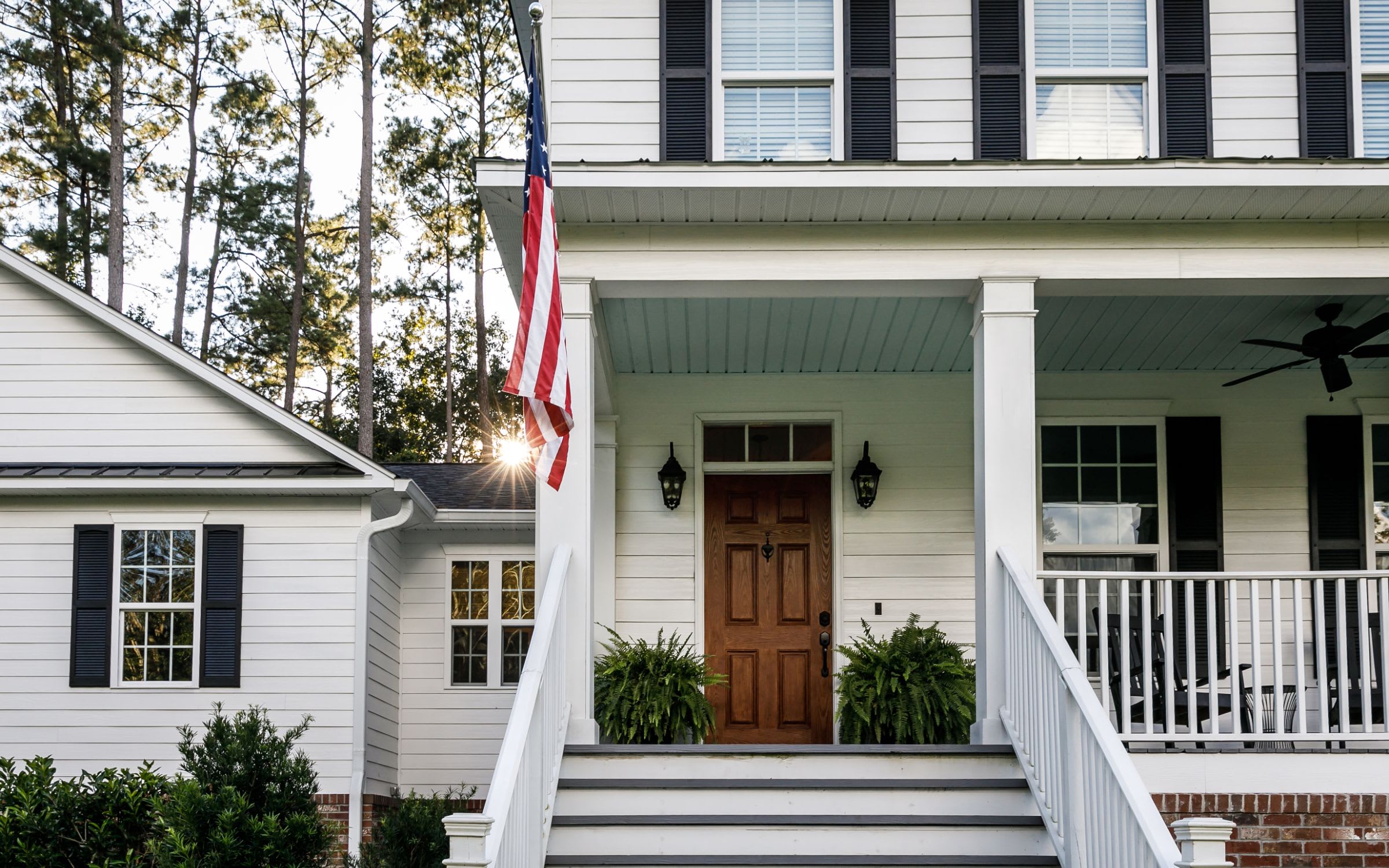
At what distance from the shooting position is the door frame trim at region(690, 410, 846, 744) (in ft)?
29.4

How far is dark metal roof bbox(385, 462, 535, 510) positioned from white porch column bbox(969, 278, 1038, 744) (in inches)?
222

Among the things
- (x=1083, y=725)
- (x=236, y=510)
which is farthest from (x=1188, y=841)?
(x=236, y=510)

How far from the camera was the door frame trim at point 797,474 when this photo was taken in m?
8.96

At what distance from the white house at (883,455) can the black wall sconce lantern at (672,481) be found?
3.8 inches

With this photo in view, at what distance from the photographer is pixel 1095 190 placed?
6273mm

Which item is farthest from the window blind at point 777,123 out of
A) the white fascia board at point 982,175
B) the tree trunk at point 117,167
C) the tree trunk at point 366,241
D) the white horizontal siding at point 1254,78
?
the tree trunk at point 366,241

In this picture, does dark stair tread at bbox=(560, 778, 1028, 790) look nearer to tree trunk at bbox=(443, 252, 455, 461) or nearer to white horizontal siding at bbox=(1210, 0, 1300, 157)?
white horizontal siding at bbox=(1210, 0, 1300, 157)

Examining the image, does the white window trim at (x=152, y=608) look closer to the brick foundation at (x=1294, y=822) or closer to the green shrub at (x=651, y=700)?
the green shrub at (x=651, y=700)

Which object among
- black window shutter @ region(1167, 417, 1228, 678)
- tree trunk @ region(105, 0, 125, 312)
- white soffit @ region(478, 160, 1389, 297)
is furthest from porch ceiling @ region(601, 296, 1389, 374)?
tree trunk @ region(105, 0, 125, 312)

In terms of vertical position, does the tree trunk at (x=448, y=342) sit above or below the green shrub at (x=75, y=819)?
above

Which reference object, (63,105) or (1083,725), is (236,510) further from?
(63,105)

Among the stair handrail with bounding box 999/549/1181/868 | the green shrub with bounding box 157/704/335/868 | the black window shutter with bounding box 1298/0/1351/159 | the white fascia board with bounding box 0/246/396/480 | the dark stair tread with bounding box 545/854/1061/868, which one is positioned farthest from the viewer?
the white fascia board with bounding box 0/246/396/480

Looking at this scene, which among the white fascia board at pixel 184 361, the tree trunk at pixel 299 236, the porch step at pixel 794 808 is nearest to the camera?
the porch step at pixel 794 808

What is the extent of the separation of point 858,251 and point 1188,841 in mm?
3461
